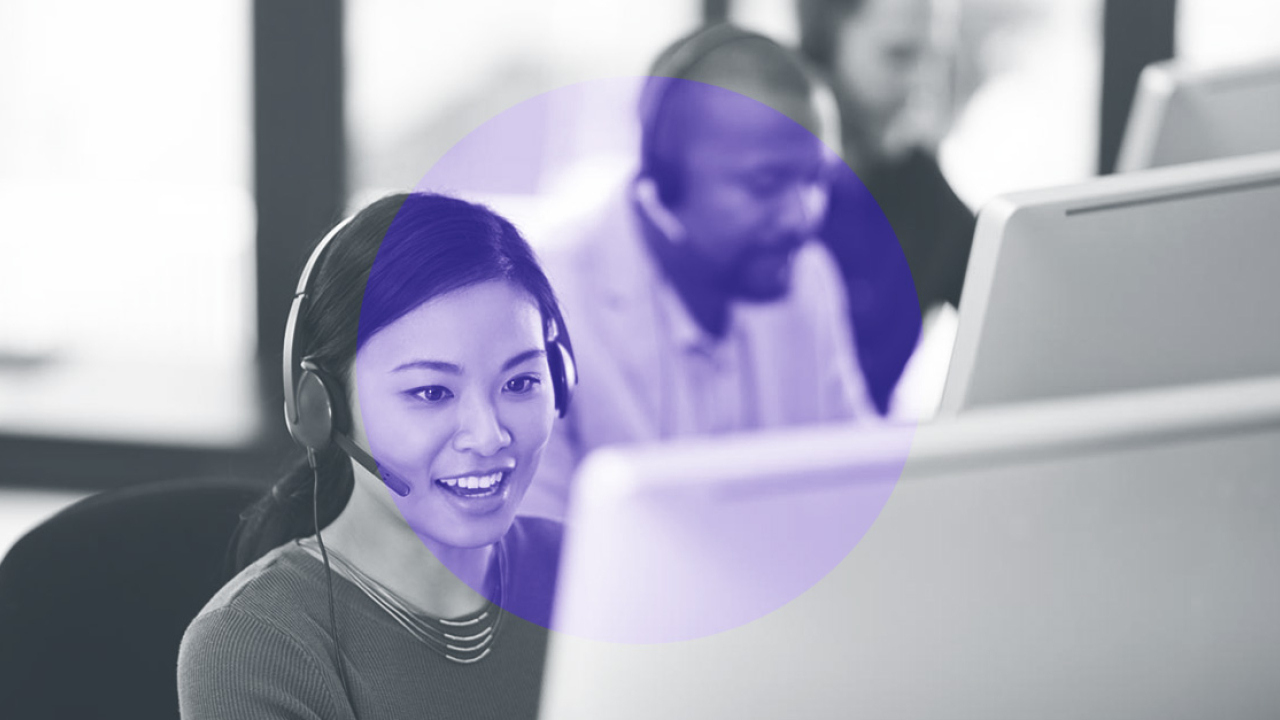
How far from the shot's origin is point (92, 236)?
11.8 feet

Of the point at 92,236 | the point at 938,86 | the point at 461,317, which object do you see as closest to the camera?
the point at 461,317

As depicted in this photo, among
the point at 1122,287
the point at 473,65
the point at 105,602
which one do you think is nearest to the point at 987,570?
the point at 1122,287

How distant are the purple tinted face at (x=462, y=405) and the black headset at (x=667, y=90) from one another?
2.06 feet

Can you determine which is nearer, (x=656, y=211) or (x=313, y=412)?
(x=313, y=412)

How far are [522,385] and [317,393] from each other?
0.16 metres

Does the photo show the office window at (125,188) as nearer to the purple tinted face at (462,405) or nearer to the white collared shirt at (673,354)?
the white collared shirt at (673,354)

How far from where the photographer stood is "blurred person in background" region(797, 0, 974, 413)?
2125mm

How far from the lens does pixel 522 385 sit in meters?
0.95

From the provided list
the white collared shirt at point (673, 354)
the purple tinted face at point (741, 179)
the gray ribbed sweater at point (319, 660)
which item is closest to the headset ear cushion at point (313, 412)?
the gray ribbed sweater at point (319, 660)

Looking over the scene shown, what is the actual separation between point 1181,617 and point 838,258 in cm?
188

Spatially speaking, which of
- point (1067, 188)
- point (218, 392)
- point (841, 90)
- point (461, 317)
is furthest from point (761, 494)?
point (218, 392)

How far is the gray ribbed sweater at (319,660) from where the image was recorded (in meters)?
0.88

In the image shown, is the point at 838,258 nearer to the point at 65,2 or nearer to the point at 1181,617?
the point at 1181,617
